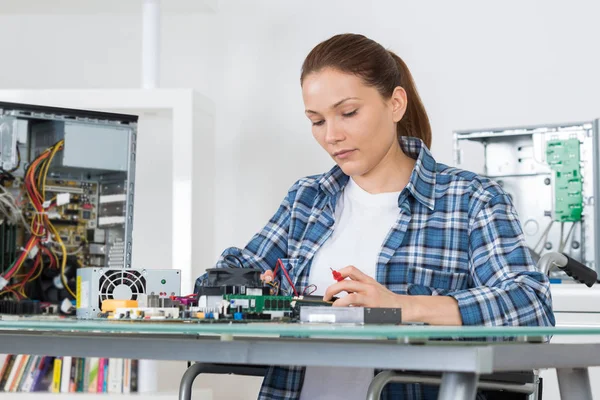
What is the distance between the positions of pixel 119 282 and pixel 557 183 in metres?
1.61

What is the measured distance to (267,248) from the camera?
170cm

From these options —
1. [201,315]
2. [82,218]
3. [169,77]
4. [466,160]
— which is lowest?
[201,315]

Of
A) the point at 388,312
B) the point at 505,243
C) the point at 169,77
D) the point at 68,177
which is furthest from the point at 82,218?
the point at 388,312

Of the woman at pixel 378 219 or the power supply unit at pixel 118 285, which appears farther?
the woman at pixel 378 219

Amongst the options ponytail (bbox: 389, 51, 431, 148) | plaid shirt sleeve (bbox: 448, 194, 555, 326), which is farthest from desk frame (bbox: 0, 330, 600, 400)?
ponytail (bbox: 389, 51, 431, 148)

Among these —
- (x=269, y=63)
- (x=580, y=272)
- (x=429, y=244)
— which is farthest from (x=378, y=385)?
(x=269, y=63)

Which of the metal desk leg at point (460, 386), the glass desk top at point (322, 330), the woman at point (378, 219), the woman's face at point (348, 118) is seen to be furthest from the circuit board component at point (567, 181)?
the metal desk leg at point (460, 386)

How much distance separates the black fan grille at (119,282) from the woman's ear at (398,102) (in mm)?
624

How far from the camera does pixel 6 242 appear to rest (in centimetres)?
237

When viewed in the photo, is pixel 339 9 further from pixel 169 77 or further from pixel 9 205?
pixel 9 205

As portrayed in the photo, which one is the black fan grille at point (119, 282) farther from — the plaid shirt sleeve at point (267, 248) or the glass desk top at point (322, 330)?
the plaid shirt sleeve at point (267, 248)

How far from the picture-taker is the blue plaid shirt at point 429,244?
4.53 ft

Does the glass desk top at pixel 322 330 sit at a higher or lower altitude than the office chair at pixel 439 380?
higher

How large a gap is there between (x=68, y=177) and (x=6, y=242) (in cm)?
23
